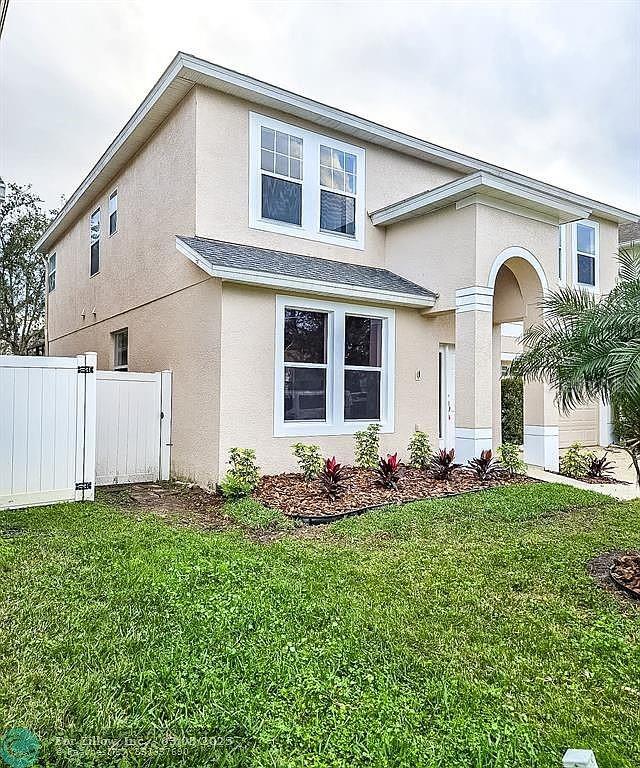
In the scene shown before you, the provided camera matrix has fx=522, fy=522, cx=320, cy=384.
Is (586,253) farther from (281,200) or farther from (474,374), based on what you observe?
(281,200)

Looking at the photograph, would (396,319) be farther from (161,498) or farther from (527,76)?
(527,76)

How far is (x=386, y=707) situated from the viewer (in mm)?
2777

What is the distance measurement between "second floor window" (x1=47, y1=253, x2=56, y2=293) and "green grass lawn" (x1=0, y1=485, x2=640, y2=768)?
55.6 ft

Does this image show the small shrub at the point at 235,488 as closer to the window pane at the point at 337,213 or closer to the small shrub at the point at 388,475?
the small shrub at the point at 388,475

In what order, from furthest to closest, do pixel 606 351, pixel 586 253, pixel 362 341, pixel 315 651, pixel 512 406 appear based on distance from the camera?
pixel 586 253 < pixel 512 406 < pixel 362 341 < pixel 606 351 < pixel 315 651

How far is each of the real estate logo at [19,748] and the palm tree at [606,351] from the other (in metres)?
4.81

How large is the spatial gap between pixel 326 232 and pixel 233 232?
6.71 feet

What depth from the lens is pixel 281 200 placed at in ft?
32.4

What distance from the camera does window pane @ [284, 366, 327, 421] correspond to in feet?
29.5

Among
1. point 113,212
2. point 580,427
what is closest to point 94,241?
point 113,212

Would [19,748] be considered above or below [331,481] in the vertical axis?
below

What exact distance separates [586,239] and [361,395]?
9.66m

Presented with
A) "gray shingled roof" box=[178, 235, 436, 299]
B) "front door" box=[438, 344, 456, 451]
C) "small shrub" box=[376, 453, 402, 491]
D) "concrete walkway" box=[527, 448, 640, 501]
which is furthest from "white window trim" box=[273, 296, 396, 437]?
"concrete walkway" box=[527, 448, 640, 501]

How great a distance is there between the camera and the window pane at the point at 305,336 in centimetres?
902
